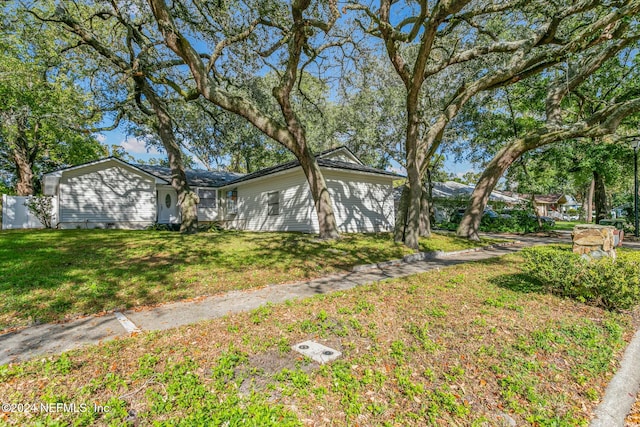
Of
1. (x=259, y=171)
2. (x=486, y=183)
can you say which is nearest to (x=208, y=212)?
(x=259, y=171)

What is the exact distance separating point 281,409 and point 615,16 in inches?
421

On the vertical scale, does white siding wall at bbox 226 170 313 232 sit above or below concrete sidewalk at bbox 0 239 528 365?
above

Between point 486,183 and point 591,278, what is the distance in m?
8.28

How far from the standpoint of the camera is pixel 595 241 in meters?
5.39

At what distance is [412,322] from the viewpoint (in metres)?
3.65

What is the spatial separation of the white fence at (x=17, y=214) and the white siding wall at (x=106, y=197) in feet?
3.04

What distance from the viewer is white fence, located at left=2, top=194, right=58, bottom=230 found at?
1476 cm

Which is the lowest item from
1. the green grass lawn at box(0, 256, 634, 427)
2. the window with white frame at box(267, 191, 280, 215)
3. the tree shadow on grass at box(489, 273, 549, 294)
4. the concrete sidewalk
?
the concrete sidewalk

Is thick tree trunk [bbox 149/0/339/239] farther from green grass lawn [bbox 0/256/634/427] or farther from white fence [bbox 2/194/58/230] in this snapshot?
white fence [bbox 2/194/58/230]

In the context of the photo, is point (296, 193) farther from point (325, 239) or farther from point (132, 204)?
point (132, 204)

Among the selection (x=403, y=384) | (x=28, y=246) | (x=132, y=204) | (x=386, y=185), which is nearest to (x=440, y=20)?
(x=403, y=384)

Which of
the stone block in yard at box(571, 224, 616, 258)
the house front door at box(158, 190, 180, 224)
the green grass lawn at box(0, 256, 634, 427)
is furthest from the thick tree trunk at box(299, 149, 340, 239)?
the house front door at box(158, 190, 180, 224)

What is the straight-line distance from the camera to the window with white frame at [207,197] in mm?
18781

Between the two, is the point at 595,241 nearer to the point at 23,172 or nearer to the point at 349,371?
the point at 349,371
